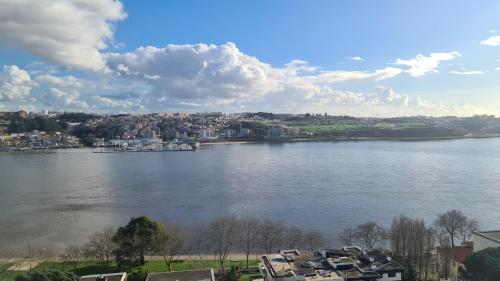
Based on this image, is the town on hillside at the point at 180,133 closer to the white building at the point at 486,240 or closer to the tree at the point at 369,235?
the tree at the point at 369,235

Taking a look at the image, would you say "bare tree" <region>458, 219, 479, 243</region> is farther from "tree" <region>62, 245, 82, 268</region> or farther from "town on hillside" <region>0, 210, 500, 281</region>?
"tree" <region>62, 245, 82, 268</region>

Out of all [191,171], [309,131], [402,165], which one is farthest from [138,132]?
[402,165]

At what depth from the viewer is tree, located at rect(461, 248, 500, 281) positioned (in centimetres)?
510

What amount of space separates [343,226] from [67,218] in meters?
7.41

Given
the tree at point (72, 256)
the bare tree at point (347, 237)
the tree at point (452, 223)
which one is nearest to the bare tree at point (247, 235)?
the bare tree at point (347, 237)

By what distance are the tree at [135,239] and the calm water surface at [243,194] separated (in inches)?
114

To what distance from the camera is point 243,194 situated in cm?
1520

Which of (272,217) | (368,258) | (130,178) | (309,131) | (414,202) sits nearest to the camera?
(368,258)

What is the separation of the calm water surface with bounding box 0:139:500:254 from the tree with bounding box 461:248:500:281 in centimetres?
468

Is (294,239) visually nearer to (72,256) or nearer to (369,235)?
(369,235)

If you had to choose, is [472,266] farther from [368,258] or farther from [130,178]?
[130,178]

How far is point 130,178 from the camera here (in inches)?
789

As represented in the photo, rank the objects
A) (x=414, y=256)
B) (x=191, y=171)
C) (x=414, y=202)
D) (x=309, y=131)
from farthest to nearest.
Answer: (x=309, y=131) < (x=191, y=171) < (x=414, y=202) < (x=414, y=256)

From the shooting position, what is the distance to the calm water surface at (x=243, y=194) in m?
11.6
